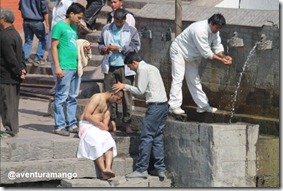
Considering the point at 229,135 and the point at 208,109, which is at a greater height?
the point at 208,109

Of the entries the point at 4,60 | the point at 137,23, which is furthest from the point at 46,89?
the point at 4,60

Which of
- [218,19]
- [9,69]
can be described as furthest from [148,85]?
[9,69]

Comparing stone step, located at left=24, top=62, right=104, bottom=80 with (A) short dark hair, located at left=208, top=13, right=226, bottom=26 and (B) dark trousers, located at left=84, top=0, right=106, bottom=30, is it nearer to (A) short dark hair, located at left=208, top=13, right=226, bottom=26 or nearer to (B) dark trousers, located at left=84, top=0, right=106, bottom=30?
(B) dark trousers, located at left=84, top=0, right=106, bottom=30

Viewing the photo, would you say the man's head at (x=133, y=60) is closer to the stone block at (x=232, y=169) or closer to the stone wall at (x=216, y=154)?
the stone wall at (x=216, y=154)

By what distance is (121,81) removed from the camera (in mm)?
15805

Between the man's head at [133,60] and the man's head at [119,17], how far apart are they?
78 cm

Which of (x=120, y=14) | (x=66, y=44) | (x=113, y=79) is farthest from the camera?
(x=113, y=79)

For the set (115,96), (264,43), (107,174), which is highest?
(264,43)

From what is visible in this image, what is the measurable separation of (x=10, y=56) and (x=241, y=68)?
9.64 feet

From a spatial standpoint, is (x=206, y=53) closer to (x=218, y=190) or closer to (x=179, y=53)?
(x=179, y=53)

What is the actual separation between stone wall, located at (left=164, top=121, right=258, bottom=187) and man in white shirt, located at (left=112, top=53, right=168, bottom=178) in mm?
279

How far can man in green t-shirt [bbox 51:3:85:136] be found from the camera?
15289 millimetres

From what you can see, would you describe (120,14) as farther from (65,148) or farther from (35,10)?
(35,10)

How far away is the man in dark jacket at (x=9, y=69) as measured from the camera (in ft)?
48.9
